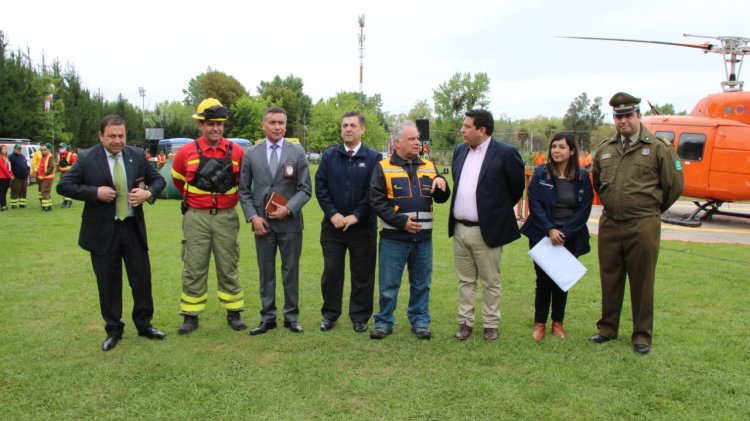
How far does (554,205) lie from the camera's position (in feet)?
16.1

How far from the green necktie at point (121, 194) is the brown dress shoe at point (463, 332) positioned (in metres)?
3.11

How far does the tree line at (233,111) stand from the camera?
110ft

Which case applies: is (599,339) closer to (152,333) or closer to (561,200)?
(561,200)

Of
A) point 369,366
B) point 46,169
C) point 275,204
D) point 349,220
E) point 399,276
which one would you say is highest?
point 275,204

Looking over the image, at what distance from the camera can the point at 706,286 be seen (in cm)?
684

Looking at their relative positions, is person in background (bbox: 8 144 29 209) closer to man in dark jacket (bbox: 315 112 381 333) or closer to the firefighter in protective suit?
the firefighter in protective suit

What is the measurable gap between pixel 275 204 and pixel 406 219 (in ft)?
3.95

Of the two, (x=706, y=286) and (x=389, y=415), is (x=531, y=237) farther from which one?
(x=706, y=286)

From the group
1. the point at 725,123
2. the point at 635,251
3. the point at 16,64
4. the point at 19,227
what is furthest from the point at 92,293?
the point at 16,64

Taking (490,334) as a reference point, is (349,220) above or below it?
above

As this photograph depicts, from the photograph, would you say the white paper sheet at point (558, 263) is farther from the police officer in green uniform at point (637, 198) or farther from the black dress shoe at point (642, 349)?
the black dress shoe at point (642, 349)

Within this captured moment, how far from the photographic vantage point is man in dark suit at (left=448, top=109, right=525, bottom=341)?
4.79m

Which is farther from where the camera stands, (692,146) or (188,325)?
(692,146)

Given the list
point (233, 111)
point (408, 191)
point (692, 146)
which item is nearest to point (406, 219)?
point (408, 191)
